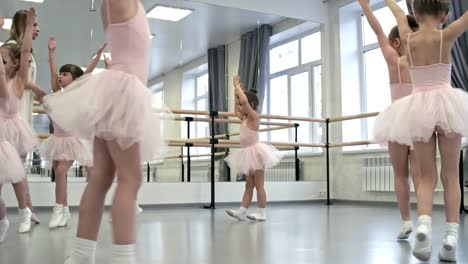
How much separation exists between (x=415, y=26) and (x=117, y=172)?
66.9 inches

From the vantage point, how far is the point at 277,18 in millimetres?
6629

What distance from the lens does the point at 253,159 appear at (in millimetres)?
3521

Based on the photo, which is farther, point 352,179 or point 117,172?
point 352,179

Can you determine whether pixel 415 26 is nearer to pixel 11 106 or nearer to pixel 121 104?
pixel 121 104

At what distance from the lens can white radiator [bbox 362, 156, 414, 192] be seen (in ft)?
18.1

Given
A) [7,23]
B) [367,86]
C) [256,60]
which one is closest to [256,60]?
[256,60]

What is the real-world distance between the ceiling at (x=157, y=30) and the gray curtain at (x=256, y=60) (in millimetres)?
120

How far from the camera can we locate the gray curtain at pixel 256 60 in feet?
21.1

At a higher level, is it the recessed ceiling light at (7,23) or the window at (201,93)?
the recessed ceiling light at (7,23)

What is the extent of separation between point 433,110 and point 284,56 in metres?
5.00

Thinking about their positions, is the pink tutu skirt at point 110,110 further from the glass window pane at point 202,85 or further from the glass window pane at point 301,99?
the glass window pane at point 301,99

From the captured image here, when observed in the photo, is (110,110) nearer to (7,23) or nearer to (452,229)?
(452,229)

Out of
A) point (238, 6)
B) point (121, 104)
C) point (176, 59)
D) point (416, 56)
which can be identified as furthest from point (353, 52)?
point (121, 104)

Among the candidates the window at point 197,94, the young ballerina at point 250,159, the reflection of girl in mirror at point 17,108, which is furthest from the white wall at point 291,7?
the reflection of girl in mirror at point 17,108
